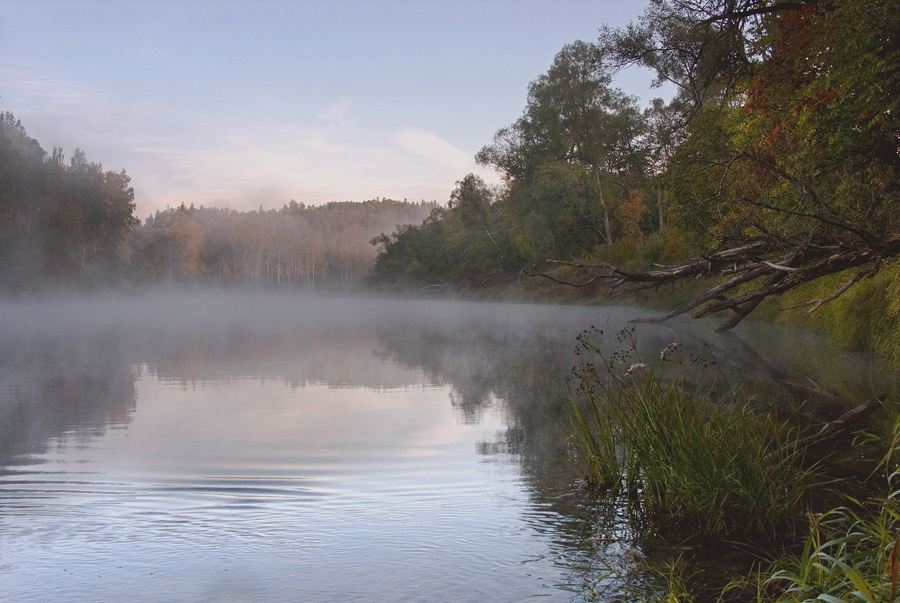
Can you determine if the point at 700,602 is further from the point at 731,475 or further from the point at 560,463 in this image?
the point at 560,463

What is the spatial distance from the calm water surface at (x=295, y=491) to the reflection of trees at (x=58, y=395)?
0.24 ft

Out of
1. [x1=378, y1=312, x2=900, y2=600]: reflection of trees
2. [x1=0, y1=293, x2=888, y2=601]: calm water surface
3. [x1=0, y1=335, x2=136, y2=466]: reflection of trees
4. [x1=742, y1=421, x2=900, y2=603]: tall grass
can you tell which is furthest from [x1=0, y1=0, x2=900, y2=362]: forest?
[x1=0, y1=335, x2=136, y2=466]: reflection of trees

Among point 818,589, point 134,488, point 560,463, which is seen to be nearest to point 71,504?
point 134,488

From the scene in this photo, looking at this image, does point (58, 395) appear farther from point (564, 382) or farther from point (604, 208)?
point (604, 208)

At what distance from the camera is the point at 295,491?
23.5ft

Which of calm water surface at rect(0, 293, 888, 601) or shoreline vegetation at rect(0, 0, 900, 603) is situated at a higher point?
shoreline vegetation at rect(0, 0, 900, 603)

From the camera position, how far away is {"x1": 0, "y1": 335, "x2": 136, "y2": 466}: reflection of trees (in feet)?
32.7

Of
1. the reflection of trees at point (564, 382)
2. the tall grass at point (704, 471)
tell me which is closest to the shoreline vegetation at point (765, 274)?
the tall grass at point (704, 471)

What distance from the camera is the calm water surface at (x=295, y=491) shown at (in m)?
4.84

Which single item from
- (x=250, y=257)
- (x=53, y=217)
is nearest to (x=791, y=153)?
(x=53, y=217)

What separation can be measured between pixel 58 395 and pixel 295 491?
329 inches

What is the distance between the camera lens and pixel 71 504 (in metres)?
6.61

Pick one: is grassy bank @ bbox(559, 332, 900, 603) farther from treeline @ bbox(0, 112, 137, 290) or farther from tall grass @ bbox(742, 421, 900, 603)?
treeline @ bbox(0, 112, 137, 290)

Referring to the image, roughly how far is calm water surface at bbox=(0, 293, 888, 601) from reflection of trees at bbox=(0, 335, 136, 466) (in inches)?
2.9
